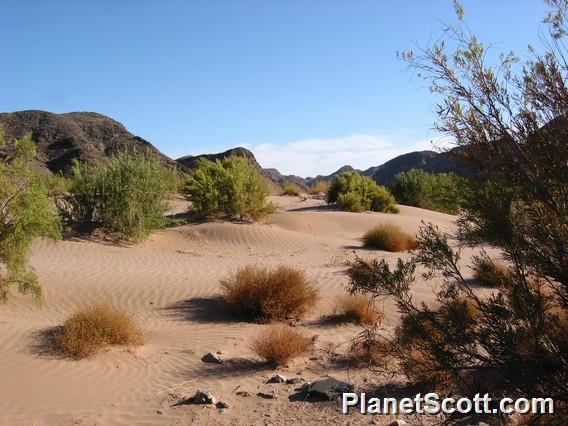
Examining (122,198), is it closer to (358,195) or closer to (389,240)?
(389,240)

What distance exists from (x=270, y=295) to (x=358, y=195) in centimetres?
1951

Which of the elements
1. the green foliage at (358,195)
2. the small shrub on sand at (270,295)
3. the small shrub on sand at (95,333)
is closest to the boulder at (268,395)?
the small shrub on sand at (95,333)

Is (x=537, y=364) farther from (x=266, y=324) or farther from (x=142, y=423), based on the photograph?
(x=266, y=324)

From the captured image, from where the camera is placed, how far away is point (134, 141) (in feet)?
183

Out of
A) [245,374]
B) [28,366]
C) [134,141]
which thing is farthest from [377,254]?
[134,141]

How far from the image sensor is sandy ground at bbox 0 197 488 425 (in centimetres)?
624

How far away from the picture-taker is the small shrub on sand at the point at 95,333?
792 cm

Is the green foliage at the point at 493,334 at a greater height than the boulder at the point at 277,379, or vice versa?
the green foliage at the point at 493,334

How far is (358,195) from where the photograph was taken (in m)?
29.3

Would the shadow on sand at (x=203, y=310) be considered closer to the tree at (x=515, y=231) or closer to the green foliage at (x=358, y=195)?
the tree at (x=515, y=231)

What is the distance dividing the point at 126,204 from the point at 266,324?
31.4 feet

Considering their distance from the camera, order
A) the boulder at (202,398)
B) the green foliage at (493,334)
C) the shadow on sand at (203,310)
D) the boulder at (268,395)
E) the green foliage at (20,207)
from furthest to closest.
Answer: the shadow on sand at (203,310), the green foliage at (20,207), the boulder at (268,395), the boulder at (202,398), the green foliage at (493,334)

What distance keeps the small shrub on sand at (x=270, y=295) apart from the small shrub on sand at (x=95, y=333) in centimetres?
230

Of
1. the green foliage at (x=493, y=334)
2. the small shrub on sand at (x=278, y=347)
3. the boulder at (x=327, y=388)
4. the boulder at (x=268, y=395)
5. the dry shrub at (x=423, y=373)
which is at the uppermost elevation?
the green foliage at (x=493, y=334)
